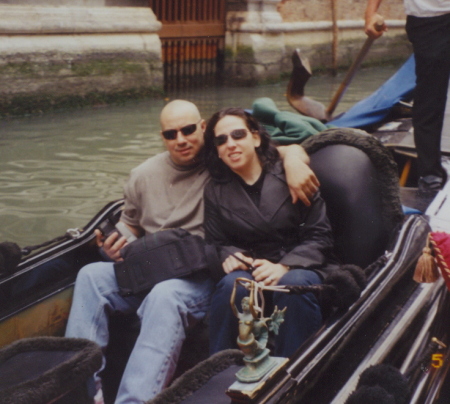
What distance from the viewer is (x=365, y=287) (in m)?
1.51

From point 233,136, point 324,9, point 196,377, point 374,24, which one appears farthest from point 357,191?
point 324,9

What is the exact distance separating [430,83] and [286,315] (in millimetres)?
1296

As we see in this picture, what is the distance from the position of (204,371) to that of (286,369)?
136 millimetres

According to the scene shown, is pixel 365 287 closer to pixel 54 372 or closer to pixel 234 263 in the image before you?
pixel 234 263

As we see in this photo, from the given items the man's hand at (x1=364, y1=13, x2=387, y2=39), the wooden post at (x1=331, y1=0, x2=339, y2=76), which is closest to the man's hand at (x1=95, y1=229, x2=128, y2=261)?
the man's hand at (x1=364, y1=13, x2=387, y2=39)

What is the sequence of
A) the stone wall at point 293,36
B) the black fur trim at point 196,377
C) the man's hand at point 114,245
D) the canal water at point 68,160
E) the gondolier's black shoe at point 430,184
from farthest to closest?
the stone wall at point 293,36, the canal water at point 68,160, the gondolier's black shoe at point 430,184, the man's hand at point 114,245, the black fur trim at point 196,377

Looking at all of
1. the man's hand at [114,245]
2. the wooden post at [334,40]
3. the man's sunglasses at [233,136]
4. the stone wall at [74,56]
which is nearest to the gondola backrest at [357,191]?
the man's sunglasses at [233,136]

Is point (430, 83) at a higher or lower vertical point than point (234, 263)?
higher

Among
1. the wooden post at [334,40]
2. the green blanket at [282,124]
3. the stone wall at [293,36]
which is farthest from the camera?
the wooden post at [334,40]

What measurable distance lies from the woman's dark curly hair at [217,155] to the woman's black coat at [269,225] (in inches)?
2.1

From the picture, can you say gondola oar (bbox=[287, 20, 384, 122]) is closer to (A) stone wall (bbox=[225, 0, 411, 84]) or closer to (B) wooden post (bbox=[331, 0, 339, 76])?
(A) stone wall (bbox=[225, 0, 411, 84])

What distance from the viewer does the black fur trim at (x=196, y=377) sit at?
3.53 feet

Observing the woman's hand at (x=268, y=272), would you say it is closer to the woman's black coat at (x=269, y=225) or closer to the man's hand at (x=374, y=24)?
the woman's black coat at (x=269, y=225)

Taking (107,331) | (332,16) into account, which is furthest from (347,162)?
(332,16)
